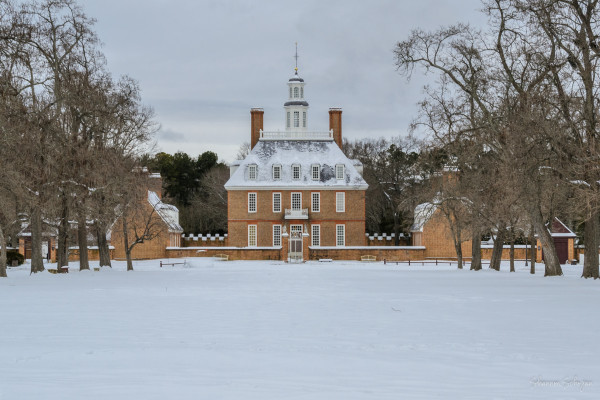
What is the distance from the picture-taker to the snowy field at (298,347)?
8.73 meters

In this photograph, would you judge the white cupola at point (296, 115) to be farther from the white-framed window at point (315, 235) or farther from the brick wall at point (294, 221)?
the white-framed window at point (315, 235)

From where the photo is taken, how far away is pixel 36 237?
3347cm

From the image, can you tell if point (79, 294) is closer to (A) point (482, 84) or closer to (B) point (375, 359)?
(B) point (375, 359)

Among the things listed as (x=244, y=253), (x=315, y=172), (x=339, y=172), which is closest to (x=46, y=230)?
(x=244, y=253)

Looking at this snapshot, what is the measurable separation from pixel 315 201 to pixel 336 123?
8870 mm

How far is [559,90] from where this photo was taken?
28.2 m

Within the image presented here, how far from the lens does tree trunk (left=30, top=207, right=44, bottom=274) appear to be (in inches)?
1274

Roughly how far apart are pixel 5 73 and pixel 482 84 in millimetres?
19535

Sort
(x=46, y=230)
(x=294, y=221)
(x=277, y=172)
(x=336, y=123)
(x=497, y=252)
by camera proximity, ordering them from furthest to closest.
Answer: (x=336, y=123), (x=277, y=172), (x=294, y=221), (x=46, y=230), (x=497, y=252)

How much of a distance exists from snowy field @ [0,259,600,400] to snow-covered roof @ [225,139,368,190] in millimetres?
48457

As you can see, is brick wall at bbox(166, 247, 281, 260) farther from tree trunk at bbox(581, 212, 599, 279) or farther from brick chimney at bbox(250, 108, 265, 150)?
tree trunk at bbox(581, 212, 599, 279)

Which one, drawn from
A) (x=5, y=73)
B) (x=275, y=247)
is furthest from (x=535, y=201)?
(x=275, y=247)

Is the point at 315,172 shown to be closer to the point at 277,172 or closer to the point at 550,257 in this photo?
the point at 277,172

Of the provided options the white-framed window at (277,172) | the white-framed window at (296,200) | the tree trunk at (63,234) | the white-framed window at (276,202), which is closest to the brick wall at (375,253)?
the white-framed window at (296,200)
